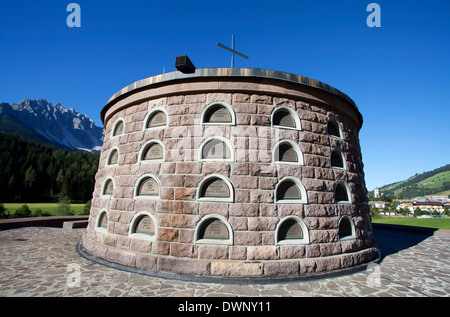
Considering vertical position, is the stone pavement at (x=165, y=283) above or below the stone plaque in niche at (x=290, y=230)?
below

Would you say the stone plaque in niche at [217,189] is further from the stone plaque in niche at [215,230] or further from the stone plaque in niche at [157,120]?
the stone plaque in niche at [157,120]

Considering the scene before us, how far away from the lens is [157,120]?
21.1 feet

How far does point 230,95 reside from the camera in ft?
19.6

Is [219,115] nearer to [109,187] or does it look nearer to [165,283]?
[165,283]

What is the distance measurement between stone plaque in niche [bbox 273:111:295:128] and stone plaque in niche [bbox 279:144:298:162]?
647 millimetres

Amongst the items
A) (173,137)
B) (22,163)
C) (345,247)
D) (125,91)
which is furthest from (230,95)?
(22,163)

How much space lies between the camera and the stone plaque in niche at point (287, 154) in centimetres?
594

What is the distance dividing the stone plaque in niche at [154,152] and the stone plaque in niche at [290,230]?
151 inches

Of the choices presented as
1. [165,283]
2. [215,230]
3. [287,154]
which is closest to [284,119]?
[287,154]

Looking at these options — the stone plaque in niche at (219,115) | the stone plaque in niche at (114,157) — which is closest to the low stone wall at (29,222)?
the stone plaque in niche at (114,157)

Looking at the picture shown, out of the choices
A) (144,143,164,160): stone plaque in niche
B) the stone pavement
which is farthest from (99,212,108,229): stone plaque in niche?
(144,143,164,160): stone plaque in niche

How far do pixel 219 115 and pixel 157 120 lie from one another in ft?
6.39

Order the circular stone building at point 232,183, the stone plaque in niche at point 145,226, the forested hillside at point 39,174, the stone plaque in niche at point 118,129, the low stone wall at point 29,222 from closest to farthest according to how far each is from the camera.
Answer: the circular stone building at point 232,183
the stone plaque in niche at point 145,226
the stone plaque in niche at point 118,129
the low stone wall at point 29,222
the forested hillside at point 39,174

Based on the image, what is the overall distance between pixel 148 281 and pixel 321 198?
4.80 m
